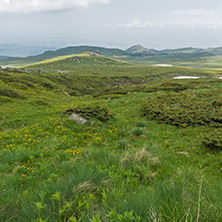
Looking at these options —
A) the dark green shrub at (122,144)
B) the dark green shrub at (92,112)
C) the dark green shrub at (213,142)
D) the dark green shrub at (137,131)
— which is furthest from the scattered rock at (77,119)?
the dark green shrub at (213,142)

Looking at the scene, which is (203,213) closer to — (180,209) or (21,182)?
(180,209)

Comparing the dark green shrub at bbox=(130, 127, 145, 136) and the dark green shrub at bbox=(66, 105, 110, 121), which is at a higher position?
the dark green shrub at bbox=(66, 105, 110, 121)

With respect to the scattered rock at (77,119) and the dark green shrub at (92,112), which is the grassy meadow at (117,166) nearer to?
the dark green shrub at (92,112)

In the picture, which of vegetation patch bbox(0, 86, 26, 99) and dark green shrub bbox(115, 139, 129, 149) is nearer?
dark green shrub bbox(115, 139, 129, 149)

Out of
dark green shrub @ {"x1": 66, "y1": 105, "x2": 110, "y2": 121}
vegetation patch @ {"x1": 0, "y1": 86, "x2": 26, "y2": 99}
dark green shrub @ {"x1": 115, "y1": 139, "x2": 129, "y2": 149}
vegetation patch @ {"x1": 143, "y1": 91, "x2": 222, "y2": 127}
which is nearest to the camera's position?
dark green shrub @ {"x1": 115, "y1": 139, "x2": 129, "y2": 149}

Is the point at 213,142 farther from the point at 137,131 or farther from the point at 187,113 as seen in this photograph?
the point at 187,113

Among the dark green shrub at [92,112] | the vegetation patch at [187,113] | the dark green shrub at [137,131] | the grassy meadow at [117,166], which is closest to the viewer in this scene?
the grassy meadow at [117,166]

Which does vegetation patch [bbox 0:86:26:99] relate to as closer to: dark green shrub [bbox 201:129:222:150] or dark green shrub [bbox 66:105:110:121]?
dark green shrub [bbox 66:105:110:121]

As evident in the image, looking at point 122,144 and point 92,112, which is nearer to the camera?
point 122,144

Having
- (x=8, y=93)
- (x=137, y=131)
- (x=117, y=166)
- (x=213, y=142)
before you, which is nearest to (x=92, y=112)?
(x=137, y=131)

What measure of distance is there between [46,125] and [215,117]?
13867 millimetres

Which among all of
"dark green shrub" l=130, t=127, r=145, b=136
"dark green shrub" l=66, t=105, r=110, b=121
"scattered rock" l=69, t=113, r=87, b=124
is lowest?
"dark green shrub" l=130, t=127, r=145, b=136

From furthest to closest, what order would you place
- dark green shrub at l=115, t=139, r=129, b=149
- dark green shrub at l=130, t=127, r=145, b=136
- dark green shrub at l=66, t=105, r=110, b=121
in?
dark green shrub at l=66, t=105, r=110, b=121, dark green shrub at l=130, t=127, r=145, b=136, dark green shrub at l=115, t=139, r=129, b=149

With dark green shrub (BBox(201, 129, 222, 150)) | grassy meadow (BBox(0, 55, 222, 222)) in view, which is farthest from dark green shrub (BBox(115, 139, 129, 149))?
dark green shrub (BBox(201, 129, 222, 150))
